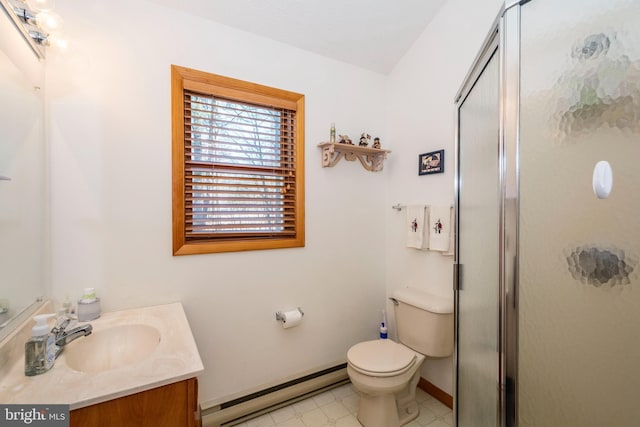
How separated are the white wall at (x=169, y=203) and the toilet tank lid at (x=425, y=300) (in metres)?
0.38

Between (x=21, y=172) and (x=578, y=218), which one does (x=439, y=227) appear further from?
(x=21, y=172)

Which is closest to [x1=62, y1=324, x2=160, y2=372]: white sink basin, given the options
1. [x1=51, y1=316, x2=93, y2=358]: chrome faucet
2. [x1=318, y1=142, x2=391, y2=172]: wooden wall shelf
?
[x1=51, y1=316, x2=93, y2=358]: chrome faucet

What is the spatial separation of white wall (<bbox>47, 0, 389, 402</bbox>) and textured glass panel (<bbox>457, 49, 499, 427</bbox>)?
90cm

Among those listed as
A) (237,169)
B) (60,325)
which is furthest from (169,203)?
(60,325)

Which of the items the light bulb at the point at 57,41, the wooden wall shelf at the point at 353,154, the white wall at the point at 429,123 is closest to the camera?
the light bulb at the point at 57,41

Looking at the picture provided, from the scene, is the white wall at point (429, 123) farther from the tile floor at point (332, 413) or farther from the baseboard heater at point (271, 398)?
the baseboard heater at point (271, 398)

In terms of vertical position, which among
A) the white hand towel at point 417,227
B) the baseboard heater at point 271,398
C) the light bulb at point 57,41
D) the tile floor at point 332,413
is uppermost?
the light bulb at point 57,41

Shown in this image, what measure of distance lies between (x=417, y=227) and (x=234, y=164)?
135cm

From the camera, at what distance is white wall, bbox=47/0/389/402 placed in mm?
1351

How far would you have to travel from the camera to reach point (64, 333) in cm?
103

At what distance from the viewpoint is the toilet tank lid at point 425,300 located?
5.59 ft

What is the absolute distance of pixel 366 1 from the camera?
1.76 m

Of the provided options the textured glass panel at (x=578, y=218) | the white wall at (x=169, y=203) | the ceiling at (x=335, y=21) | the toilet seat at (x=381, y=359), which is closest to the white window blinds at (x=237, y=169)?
the white wall at (x=169, y=203)

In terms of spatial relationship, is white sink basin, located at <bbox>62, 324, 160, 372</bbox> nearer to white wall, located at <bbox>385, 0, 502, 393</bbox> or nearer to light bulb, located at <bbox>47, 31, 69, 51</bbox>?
light bulb, located at <bbox>47, 31, 69, 51</bbox>
